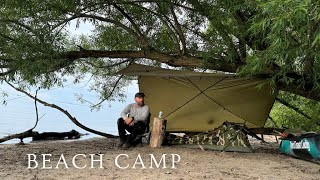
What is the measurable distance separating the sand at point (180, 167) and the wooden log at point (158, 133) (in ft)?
0.53

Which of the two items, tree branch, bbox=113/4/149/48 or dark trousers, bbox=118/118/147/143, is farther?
tree branch, bbox=113/4/149/48

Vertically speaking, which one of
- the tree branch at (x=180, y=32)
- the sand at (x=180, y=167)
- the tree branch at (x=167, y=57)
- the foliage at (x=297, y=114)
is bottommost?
the sand at (x=180, y=167)

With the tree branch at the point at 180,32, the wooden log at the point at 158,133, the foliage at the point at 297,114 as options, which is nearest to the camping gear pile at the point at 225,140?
the wooden log at the point at 158,133

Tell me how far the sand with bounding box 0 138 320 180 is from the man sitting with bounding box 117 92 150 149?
10.0 inches

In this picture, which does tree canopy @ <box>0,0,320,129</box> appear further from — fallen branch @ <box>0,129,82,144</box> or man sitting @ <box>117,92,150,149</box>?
fallen branch @ <box>0,129,82,144</box>

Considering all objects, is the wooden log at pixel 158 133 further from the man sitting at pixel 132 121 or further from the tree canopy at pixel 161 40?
the tree canopy at pixel 161 40

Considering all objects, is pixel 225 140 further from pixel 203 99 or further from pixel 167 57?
pixel 167 57

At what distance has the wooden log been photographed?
6.08 m

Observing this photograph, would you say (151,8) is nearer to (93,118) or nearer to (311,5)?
(311,5)

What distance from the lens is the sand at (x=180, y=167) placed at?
4113 millimetres

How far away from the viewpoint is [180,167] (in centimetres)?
459

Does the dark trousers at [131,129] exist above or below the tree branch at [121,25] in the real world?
below

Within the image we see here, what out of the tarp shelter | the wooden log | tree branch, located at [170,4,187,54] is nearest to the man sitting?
the wooden log

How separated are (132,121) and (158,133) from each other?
0.42 metres
